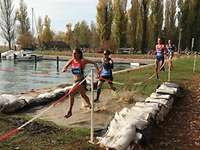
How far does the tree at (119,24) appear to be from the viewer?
63.9 meters

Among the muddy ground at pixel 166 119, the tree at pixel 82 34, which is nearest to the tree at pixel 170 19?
the tree at pixel 82 34

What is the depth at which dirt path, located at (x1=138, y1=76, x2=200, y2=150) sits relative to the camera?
8.16m

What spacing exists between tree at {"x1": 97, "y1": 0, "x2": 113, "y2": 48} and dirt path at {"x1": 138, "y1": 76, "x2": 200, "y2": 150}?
173 feet

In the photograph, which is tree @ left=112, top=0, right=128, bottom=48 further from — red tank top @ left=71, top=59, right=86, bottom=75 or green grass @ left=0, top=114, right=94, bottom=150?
green grass @ left=0, top=114, right=94, bottom=150

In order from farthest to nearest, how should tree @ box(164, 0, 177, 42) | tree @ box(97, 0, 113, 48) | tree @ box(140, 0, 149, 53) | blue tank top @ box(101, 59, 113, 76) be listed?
tree @ box(164, 0, 177, 42)
tree @ box(97, 0, 113, 48)
tree @ box(140, 0, 149, 53)
blue tank top @ box(101, 59, 113, 76)

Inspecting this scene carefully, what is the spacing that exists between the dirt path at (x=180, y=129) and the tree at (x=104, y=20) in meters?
52.9

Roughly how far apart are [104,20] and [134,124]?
195ft

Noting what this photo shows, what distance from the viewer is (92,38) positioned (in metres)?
83.2

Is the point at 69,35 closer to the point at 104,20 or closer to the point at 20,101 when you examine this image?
the point at 104,20

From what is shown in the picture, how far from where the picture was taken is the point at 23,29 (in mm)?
83125

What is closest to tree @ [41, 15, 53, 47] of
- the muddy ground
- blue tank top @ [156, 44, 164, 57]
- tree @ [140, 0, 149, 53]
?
tree @ [140, 0, 149, 53]

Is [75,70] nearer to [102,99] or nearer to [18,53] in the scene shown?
[102,99]

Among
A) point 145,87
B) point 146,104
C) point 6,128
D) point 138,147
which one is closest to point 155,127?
point 146,104

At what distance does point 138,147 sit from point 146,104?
96.7 inches
